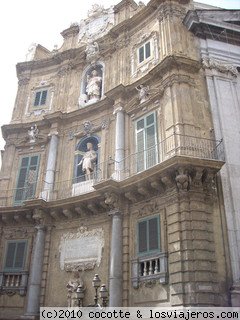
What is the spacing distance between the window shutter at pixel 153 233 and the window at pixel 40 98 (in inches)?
395

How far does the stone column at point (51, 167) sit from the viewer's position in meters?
15.3

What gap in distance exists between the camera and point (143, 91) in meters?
14.9

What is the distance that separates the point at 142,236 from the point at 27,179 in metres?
6.96

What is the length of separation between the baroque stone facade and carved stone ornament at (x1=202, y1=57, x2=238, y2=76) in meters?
0.09

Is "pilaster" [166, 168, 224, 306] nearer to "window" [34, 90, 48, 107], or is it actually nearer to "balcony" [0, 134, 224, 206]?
"balcony" [0, 134, 224, 206]

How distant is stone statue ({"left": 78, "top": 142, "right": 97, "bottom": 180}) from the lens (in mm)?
15182

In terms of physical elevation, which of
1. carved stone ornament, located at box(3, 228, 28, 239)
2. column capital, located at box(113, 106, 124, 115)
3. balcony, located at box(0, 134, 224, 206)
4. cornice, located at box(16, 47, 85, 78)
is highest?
cornice, located at box(16, 47, 85, 78)

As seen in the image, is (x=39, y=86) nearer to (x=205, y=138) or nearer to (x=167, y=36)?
(x=167, y=36)

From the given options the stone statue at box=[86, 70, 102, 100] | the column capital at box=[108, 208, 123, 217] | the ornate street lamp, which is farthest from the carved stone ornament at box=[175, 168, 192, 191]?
the stone statue at box=[86, 70, 102, 100]

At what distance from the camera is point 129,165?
14.0 metres

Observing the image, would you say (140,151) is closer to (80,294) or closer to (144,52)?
(144,52)

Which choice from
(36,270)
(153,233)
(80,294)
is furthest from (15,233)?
(153,233)

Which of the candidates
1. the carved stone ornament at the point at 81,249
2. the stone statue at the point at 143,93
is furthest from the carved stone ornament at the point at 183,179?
the stone statue at the point at 143,93

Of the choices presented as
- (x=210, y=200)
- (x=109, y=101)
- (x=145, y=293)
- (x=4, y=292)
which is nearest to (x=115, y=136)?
(x=109, y=101)
